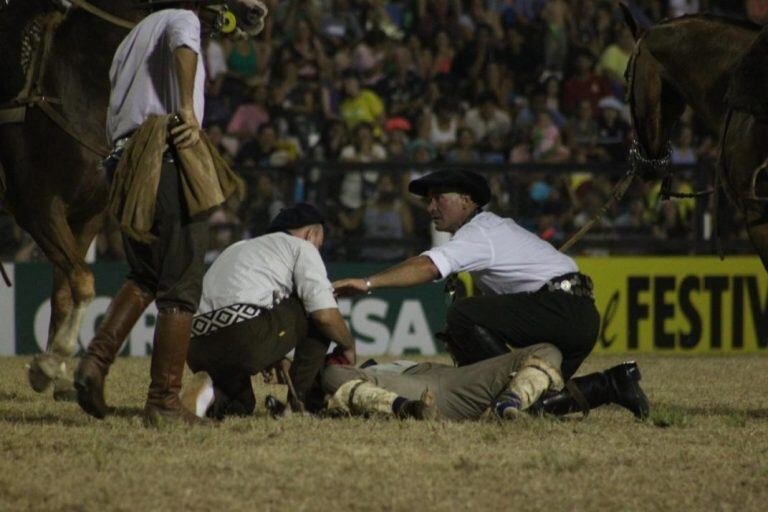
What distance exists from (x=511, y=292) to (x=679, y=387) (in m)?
3.00

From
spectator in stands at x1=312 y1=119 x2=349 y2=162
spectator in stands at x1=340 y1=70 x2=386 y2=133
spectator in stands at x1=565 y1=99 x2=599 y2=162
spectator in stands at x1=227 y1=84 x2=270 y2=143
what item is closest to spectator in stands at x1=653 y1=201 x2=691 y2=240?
spectator in stands at x1=565 y1=99 x2=599 y2=162

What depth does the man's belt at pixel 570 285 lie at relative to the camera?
324 inches

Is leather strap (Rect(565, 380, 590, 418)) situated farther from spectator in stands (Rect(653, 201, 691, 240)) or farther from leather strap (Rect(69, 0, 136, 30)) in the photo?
spectator in stands (Rect(653, 201, 691, 240))

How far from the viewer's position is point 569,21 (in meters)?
19.4

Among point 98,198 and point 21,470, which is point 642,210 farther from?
point 21,470

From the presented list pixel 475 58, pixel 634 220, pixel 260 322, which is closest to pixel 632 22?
pixel 260 322

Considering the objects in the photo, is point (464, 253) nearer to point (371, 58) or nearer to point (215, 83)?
point (215, 83)

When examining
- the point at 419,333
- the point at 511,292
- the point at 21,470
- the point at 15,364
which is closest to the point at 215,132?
the point at 419,333

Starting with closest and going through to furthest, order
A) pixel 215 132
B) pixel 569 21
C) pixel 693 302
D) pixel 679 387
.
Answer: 1. pixel 679 387
2. pixel 693 302
3. pixel 215 132
4. pixel 569 21

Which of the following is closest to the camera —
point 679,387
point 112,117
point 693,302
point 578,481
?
point 578,481

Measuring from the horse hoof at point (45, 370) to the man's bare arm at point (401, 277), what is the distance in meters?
2.15

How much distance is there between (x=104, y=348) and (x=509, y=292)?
7.09 feet

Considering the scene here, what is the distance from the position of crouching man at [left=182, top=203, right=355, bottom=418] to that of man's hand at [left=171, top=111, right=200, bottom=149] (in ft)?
2.75

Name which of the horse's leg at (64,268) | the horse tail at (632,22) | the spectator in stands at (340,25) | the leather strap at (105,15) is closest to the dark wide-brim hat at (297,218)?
the horse's leg at (64,268)
